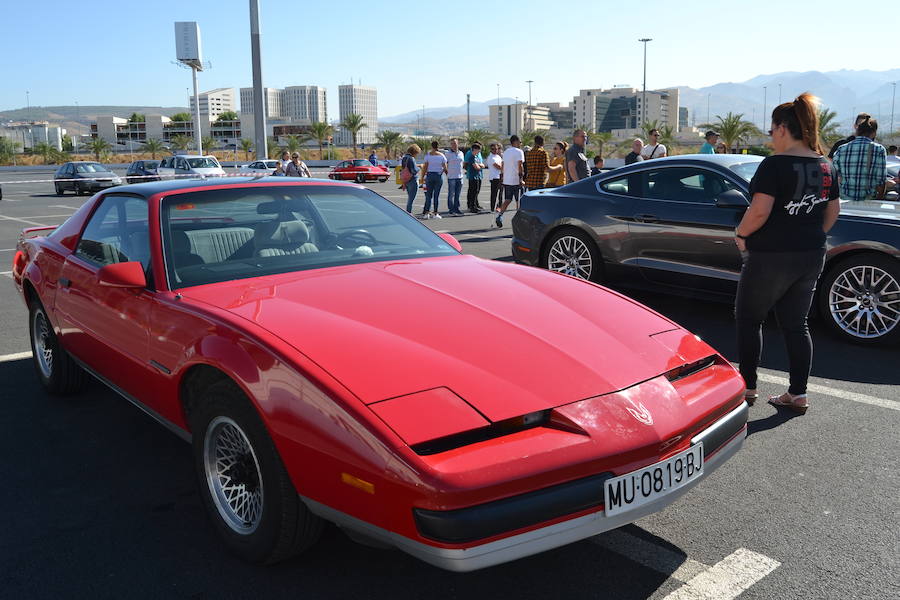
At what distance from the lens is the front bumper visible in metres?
1.98

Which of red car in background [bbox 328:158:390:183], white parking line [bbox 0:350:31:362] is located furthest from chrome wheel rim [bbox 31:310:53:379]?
red car in background [bbox 328:158:390:183]

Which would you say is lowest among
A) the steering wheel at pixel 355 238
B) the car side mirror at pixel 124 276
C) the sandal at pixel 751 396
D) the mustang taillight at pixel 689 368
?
the sandal at pixel 751 396

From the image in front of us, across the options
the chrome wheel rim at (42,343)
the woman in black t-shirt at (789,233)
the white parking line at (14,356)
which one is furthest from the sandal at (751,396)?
the white parking line at (14,356)

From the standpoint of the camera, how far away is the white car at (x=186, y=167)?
2844cm

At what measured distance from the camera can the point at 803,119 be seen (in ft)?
12.4

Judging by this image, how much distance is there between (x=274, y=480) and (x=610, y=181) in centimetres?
553

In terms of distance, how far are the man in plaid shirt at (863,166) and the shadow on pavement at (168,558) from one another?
658 cm

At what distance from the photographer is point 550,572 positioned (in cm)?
257

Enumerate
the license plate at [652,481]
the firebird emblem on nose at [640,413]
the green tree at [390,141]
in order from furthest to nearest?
the green tree at [390,141] < the firebird emblem on nose at [640,413] < the license plate at [652,481]

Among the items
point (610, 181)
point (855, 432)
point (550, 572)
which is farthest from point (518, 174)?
point (550, 572)

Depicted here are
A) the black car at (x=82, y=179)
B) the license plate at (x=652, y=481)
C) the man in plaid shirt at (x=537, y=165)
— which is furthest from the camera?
the black car at (x=82, y=179)

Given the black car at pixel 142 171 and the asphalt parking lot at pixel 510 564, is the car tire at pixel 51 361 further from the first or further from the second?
the black car at pixel 142 171

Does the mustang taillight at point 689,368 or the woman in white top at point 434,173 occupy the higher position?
the woman in white top at point 434,173

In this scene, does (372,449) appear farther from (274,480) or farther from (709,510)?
(709,510)
